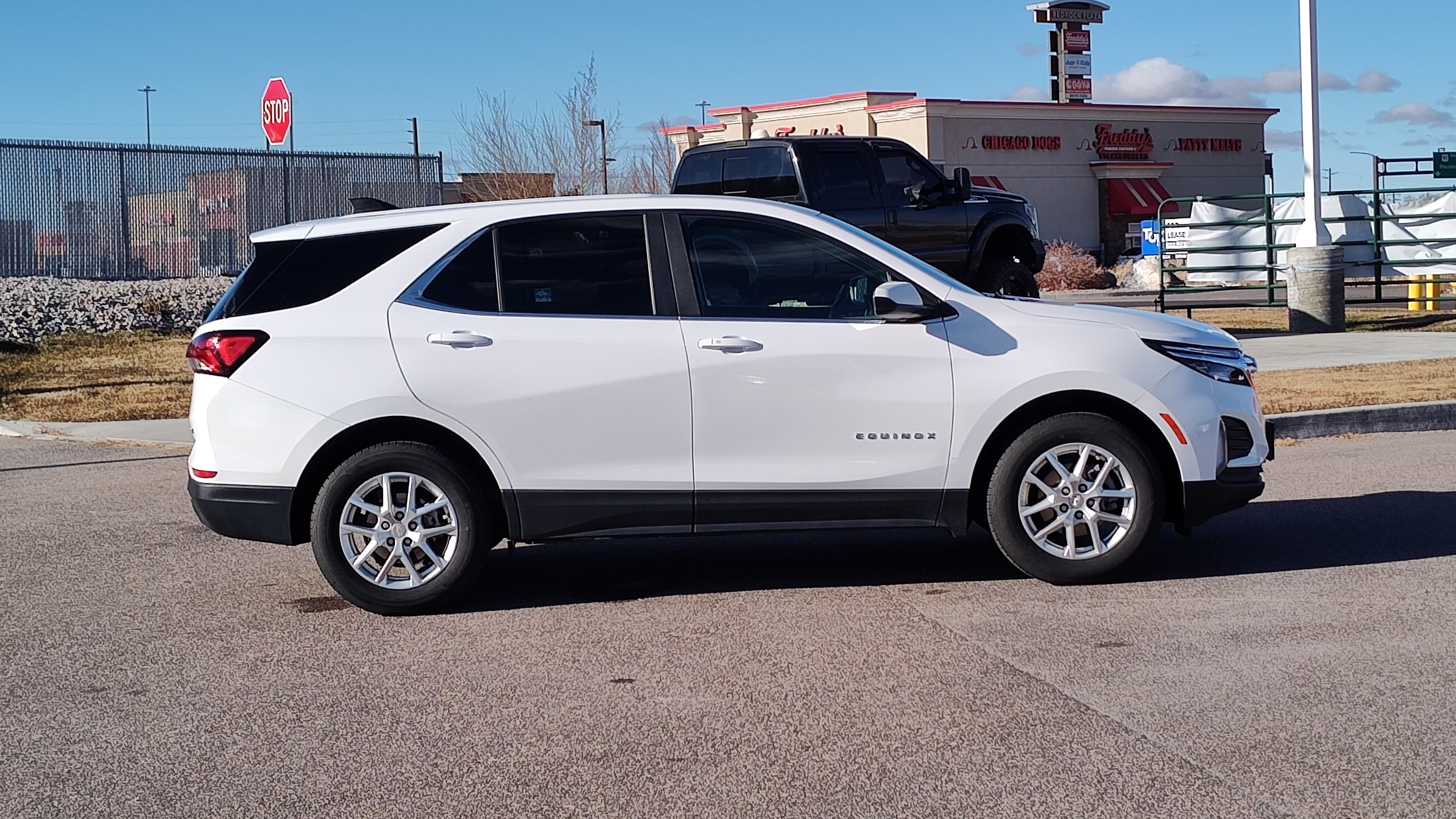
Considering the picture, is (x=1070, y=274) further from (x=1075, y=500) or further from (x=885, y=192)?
(x=1075, y=500)

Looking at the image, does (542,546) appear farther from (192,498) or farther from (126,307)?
(126,307)

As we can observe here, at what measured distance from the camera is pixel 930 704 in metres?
5.00

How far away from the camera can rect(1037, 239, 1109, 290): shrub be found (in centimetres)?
3578

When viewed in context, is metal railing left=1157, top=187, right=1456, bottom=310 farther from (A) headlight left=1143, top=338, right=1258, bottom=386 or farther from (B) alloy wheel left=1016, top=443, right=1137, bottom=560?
(B) alloy wheel left=1016, top=443, right=1137, bottom=560

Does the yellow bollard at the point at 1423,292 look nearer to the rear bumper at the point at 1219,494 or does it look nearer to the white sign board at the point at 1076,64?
the rear bumper at the point at 1219,494

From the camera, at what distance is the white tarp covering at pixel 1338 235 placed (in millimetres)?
27359

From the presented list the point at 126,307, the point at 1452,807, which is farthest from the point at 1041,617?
the point at 126,307

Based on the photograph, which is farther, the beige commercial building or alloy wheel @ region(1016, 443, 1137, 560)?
the beige commercial building

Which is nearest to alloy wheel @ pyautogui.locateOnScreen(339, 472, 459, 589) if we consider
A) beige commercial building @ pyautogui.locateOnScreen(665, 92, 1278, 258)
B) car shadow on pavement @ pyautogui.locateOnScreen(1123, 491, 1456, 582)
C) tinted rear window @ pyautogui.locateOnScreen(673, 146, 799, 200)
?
car shadow on pavement @ pyautogui.locateOnScreen(1123, 491, 1456, 582)

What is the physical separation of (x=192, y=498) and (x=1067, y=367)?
12.9 feet

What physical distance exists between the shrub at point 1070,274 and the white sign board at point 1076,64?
726 inches

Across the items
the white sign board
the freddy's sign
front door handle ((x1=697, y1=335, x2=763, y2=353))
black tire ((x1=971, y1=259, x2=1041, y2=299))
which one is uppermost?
the white sign board

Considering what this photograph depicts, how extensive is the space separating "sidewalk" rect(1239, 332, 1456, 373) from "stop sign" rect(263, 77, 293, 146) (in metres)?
12.9

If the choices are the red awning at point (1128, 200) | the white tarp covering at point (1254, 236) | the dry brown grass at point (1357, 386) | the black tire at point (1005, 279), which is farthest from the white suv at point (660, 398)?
the red awning at point (1128, 200)
